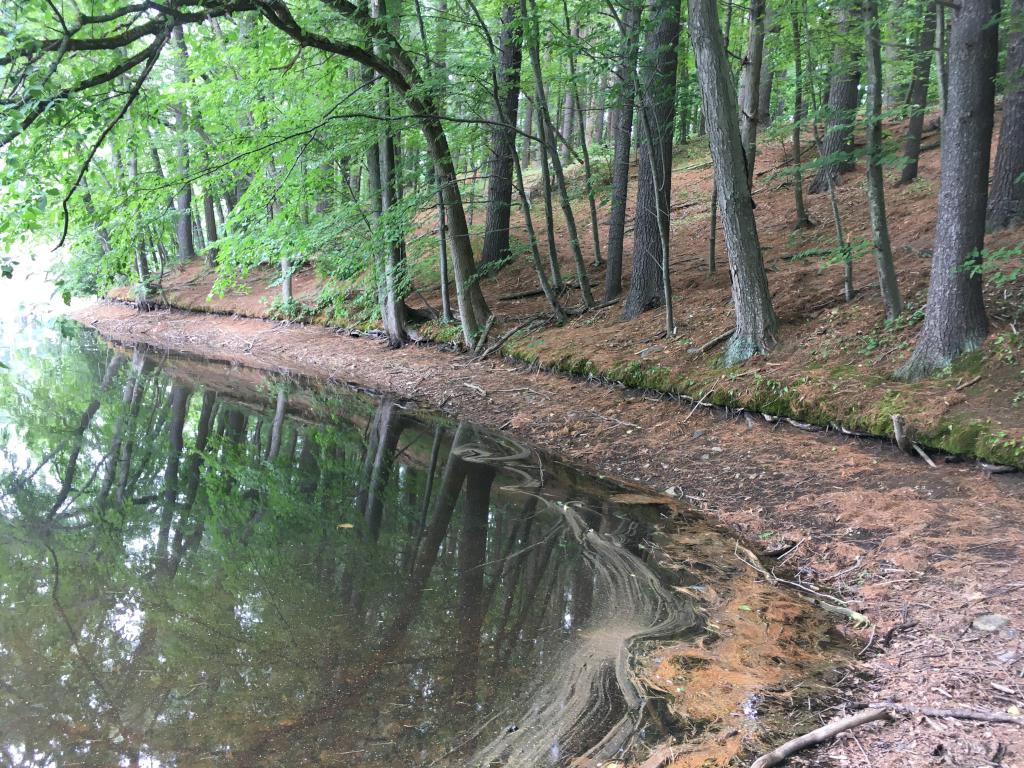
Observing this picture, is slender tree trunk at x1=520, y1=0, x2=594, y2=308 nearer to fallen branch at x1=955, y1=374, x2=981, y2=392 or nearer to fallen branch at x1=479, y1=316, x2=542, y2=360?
fallen branch at x1=479, y1=316, x2=542, y2=360

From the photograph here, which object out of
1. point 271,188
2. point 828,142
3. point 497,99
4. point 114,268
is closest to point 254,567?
point 114,268

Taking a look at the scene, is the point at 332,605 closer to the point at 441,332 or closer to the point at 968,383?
the point at 968,383

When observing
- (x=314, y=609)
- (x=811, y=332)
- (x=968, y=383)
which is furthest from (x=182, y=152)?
(x=968, y=383)

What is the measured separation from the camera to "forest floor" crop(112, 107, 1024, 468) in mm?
5672

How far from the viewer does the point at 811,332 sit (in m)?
7.62

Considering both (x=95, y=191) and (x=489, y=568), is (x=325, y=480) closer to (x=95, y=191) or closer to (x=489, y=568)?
(x=489, y=568)

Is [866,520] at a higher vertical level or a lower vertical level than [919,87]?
lower

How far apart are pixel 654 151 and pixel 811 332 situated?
3498 millimetres

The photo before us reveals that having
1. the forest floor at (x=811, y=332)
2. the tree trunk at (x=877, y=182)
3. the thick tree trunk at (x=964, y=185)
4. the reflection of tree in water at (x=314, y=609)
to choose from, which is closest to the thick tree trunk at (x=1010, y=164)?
the forest floor at (x=811, y=332)

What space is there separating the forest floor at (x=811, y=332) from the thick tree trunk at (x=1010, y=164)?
1.00ft

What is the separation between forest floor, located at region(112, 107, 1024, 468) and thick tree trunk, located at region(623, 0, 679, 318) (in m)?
0.54

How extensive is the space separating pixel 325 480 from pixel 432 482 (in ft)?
3.95

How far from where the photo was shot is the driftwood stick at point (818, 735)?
2.66 meters

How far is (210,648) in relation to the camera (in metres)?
3.82
